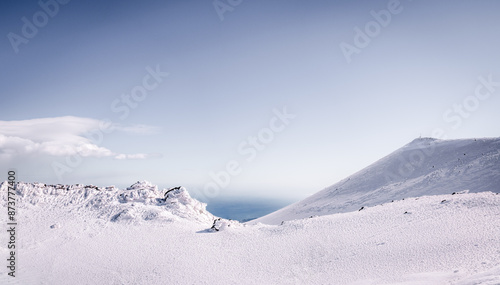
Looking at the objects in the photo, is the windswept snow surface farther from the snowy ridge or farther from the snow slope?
the snow slope

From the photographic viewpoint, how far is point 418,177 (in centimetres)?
2808

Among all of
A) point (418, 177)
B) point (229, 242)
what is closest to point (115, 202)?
point (229, 242)

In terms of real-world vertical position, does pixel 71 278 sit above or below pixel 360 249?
above

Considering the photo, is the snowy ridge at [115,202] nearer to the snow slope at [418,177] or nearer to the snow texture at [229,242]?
the snow texture at [229,242]

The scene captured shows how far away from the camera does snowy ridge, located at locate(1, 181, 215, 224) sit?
13.2m

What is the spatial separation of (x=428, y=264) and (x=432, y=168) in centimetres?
2486

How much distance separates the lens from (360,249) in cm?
1001

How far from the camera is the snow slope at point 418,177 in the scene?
23.8 m

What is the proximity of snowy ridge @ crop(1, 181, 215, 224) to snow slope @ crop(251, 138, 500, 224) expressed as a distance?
17.1 metres

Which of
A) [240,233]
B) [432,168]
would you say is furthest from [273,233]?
[432,168]

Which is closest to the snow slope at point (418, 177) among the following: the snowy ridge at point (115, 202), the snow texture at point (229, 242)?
the snow texture at point (229, 242)

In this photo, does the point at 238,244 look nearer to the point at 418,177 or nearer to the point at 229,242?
the point at 229,242

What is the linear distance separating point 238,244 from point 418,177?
2480cm

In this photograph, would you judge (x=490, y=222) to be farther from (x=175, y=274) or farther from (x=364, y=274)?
(x=175, y=274)
